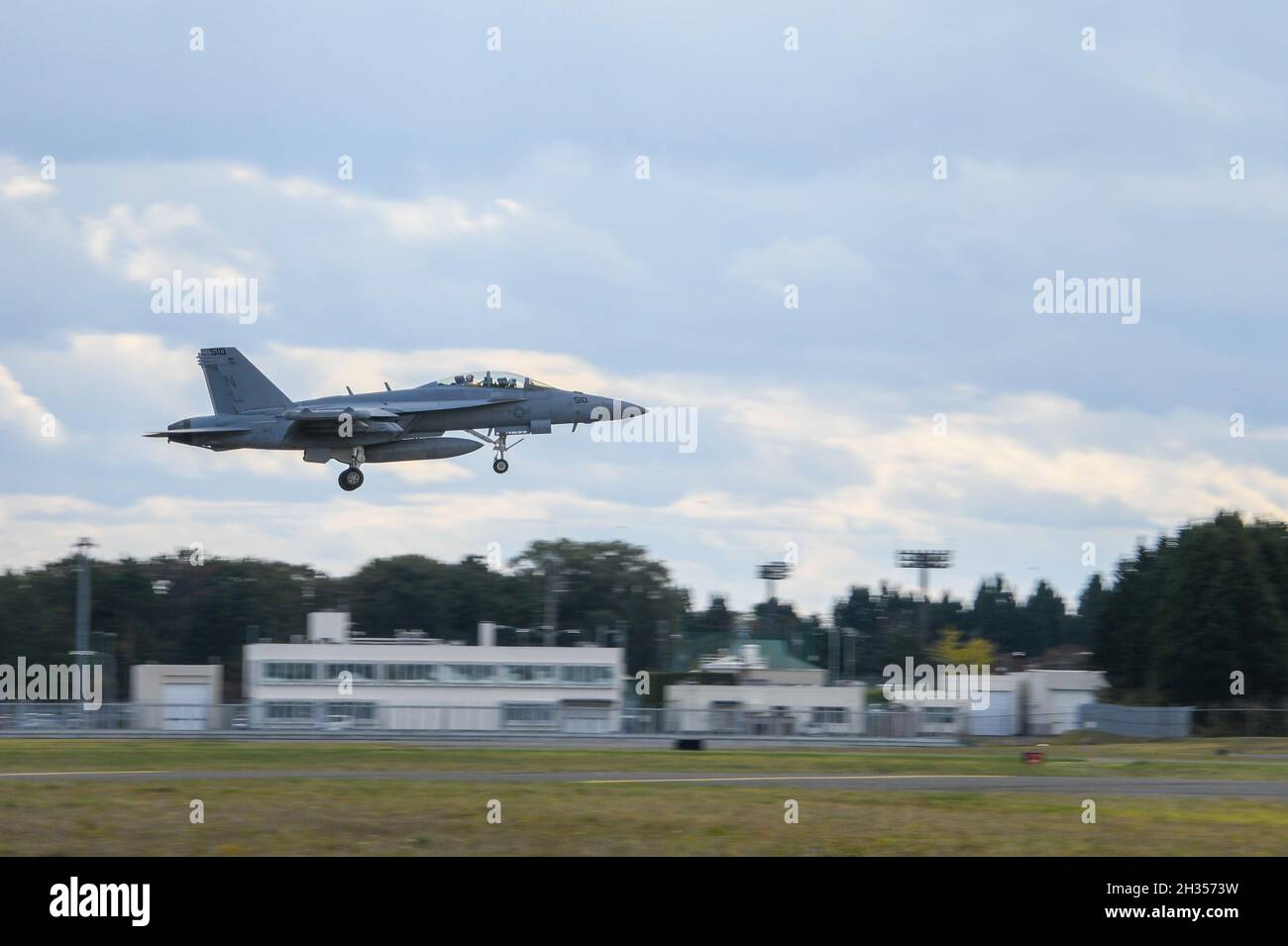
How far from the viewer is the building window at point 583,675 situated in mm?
92562

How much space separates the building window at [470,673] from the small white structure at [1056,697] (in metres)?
31.0

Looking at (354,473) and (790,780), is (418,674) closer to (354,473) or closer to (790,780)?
(354,473)

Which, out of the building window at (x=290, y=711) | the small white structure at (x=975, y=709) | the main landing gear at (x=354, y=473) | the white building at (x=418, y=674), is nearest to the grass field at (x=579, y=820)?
the main landing gear at (x=354, y=473)

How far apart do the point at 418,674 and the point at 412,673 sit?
1.16 ft

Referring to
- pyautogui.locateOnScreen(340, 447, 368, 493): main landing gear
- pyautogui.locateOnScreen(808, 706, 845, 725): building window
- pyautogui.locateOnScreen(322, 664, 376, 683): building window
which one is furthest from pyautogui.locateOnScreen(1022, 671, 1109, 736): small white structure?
pyautogui.locateOnScreen(340, 447, 368, 493): main landing gear

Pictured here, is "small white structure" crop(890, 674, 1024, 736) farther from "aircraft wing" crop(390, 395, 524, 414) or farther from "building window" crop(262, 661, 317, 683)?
"building window" crop(262, 661, 317, 683)

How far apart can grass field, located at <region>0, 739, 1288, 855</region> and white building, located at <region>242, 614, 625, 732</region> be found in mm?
54675

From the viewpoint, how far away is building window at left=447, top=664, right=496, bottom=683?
299ft

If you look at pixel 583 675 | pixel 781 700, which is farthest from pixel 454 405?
pixel 781 700
